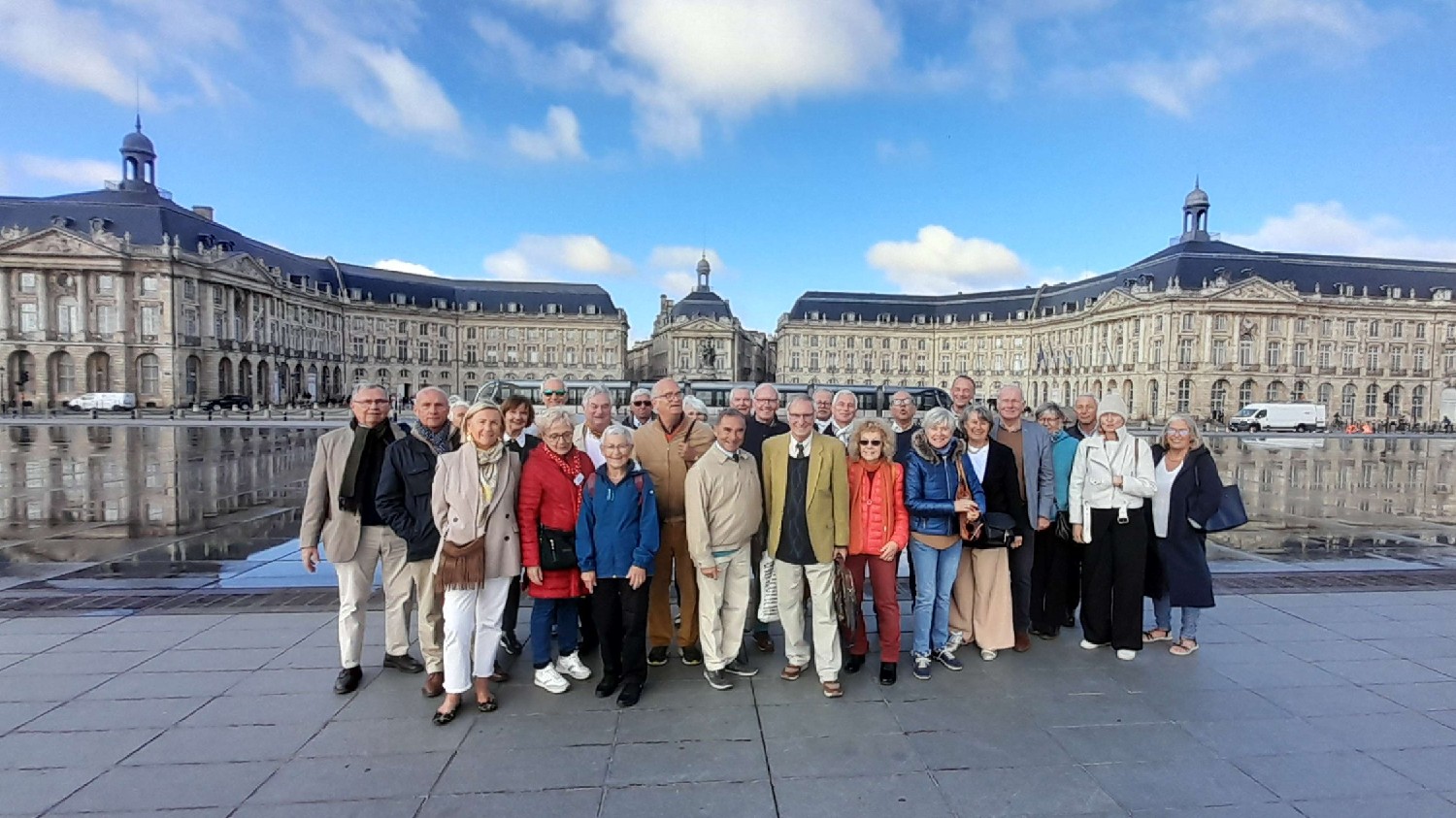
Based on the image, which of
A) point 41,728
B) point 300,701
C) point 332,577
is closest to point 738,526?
point 300,701

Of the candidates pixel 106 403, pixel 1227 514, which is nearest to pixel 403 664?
pixel 1227 514

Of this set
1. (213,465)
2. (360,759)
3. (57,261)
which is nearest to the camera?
(360,759)

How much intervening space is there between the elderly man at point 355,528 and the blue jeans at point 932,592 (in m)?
3.85

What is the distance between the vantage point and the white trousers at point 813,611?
16.0ft

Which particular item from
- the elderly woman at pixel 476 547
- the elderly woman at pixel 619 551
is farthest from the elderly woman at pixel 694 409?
the elderly woman at pixel 476 547

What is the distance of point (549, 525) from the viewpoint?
4750mm

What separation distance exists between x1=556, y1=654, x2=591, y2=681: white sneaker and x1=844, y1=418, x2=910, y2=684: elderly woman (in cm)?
199

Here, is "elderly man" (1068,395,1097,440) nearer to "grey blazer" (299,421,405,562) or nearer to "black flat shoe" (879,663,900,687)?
"black flat shoe" (879,663,900,687)

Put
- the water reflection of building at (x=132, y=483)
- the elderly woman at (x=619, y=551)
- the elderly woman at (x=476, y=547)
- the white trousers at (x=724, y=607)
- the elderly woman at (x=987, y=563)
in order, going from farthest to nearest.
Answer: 1. the water reflection of building at (x=132, y=483)
2. the elderly woman at (x=987, y=563)
3. the white trousers at (x=724, y=607)
4. the elderly woman at (x=619, y=551)
5. the elderly woman at (x=476, y=547)

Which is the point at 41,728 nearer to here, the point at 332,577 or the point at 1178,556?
the point at 332,577

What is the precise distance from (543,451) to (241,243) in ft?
279

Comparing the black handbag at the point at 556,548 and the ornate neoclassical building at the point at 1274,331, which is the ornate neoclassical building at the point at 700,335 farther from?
the black handbag at the point at 556,548

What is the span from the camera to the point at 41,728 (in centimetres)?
420

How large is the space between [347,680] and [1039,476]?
Result: 5569 millimetres
